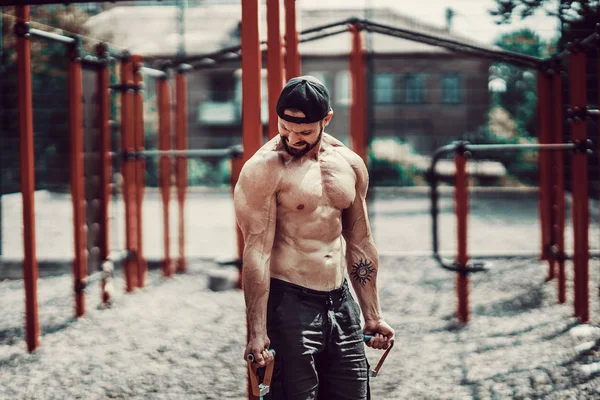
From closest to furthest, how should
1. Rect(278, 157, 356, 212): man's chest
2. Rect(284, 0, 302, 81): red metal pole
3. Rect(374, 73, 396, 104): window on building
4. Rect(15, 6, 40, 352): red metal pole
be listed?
Rect(278, 157, 356, 212): man's chest → Rect(284, 0, 302, 81): red metal pole → Rect(15, 6, 40, 352): red metal pole → Rect(374, 73, 396, 104): window on building

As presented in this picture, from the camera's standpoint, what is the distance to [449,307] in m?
5.89

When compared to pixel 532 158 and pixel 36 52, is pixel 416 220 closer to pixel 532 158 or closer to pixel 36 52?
pixel 532 158

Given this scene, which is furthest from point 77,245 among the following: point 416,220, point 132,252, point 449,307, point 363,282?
point 416,220

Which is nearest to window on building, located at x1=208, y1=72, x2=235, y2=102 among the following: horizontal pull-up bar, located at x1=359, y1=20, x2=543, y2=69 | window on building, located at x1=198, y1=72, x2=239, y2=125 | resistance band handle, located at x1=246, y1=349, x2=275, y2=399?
window on building, located at x1=198, y1=72, x2=239, y2=125

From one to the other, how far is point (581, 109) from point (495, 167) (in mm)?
10720

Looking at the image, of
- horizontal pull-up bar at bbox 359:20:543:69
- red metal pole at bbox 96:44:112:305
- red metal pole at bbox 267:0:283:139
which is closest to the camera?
red metal pole at bbox 267:0:283:139

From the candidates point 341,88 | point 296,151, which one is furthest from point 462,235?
point 341,88

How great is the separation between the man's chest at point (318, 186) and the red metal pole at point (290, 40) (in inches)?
56.6

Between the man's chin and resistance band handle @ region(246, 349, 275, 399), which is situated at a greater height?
the man's chin

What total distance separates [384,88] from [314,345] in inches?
711

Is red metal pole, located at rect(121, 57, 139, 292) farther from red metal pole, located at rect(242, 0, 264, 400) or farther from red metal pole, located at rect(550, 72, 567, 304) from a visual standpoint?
red metal pole, located at rect(550, 72, 567, 304)

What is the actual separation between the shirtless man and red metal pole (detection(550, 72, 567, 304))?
371 centimetres

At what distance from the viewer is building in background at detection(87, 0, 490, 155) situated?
17016 mm

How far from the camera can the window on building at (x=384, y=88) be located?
64.0 feet
